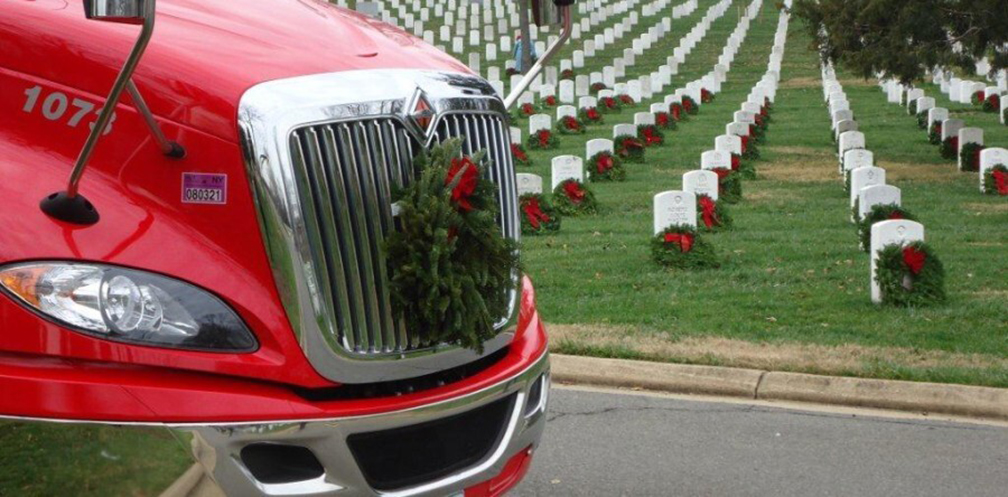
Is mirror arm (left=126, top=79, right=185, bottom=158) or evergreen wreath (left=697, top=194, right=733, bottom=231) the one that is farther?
evergreen wreath (left=697, top=194, right=733, bottom=231)

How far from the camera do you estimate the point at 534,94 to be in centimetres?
3206

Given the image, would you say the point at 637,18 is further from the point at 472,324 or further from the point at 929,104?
the point at 472,324

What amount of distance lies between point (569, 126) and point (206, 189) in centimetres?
2123

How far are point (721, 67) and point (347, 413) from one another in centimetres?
3356

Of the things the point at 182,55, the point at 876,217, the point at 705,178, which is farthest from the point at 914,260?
the point at 182,55

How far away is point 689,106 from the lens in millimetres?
28531

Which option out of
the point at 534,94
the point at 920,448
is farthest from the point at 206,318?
the point at 534,94

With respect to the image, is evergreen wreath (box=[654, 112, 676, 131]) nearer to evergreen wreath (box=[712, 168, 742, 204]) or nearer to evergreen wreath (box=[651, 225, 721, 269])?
evergreen wreath (box=[712, 168, 742, 204])

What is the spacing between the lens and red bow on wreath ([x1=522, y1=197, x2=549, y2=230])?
13023 millimetres

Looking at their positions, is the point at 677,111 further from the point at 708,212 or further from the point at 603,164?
the point at 708,212

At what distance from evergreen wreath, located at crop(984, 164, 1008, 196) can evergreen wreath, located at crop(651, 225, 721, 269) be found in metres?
6.20

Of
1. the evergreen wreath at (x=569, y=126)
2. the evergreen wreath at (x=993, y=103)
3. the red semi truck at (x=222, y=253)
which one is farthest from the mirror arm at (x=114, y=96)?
the evergreen wreath at (x=993, y=103)

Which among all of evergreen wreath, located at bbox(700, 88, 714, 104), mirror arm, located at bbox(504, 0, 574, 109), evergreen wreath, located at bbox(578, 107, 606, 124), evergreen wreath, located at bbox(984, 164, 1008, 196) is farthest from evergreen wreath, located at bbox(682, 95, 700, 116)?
mirror arm, located at bbox(504, 0, 574, 109)

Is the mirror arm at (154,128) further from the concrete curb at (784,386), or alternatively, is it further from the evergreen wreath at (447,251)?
the concrete curb at (784,386)
